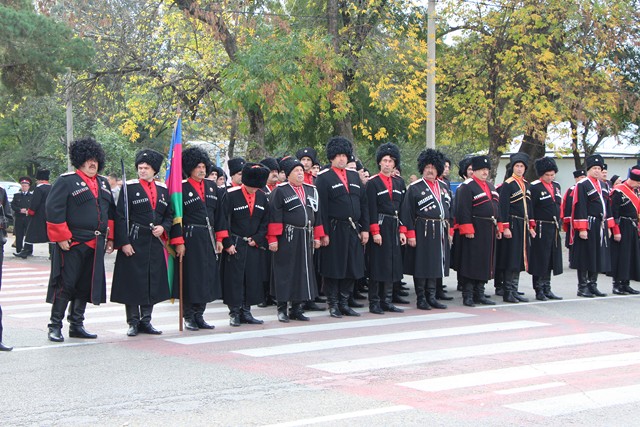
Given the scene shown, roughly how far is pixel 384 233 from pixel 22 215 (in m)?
14.0

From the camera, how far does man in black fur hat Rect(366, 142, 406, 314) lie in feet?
42.1

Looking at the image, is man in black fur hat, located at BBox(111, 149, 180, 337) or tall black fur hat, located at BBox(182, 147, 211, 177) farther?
tall black fur hat, located at BBox(182, 147, 211, 177)

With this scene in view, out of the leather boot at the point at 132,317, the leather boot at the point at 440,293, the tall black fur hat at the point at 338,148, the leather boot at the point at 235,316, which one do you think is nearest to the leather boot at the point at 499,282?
the leather boot at the point at 440,293

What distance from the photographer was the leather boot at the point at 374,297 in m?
12.9

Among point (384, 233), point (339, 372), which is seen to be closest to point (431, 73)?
point (384, 233)

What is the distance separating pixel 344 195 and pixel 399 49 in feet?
42.5

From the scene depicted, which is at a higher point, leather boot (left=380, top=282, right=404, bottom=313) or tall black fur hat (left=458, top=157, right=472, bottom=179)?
tall black fur hat (left=458, top=157, right=472, bottom=179)

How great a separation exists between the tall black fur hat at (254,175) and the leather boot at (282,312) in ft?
5.11

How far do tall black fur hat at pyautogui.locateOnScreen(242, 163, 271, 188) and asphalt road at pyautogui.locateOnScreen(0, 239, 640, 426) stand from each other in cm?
179

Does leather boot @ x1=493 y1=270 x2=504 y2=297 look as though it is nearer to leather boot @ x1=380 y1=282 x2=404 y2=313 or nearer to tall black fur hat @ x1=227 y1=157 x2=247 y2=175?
leather boot @ x1=380 y1=282 x2=404 y2=313

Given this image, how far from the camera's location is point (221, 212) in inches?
457

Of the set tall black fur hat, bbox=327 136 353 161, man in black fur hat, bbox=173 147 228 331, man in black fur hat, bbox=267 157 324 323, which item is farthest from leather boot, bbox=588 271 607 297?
man in black fur hat, bbox=173 147 228 331

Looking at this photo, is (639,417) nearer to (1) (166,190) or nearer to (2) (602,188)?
(1) (166,190)

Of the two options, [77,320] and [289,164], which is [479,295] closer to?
[289,164]
